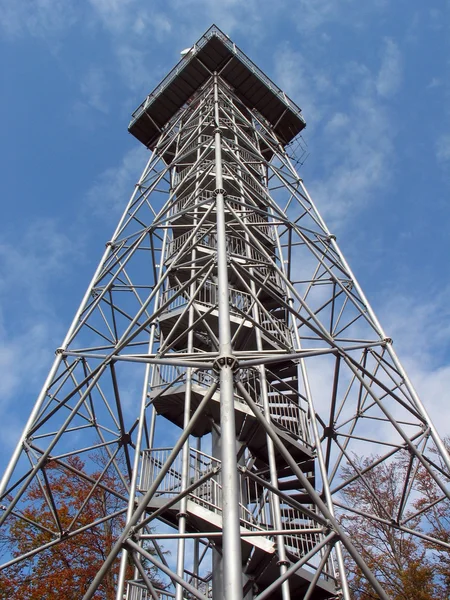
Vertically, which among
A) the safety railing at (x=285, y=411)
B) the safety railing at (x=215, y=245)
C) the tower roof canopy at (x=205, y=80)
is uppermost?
the tower roof canopy at (x=205, y=80)

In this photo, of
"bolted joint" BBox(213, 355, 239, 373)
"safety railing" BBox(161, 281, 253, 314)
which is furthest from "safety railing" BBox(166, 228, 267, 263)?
"bolted joint" BBox(213, 355, 239, 373)

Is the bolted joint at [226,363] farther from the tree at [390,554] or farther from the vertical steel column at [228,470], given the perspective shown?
the tree at [390,554]

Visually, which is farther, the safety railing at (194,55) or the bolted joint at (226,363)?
the safety railing at (194,55)

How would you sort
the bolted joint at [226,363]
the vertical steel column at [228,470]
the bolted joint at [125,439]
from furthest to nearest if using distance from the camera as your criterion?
the bolted joint at [125,439], the bolted joint at [226,363], the vertical steel column at [228,470]

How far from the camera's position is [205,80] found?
752 inches

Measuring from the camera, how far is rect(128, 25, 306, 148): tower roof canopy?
1881 cm

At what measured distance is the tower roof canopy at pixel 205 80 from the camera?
61.7 ft

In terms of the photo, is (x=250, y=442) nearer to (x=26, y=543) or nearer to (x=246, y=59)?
(x=26, y=543)

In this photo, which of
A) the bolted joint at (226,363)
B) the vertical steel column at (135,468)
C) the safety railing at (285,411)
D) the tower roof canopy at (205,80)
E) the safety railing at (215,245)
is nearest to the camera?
the bolted joint at (226,363)

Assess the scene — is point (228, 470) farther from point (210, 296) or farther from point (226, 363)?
point (210, 296)

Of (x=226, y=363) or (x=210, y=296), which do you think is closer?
(x=226, y=363)

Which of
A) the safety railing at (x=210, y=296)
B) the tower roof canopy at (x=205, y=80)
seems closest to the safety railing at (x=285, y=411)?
the safety railing at (x=210, y=296)

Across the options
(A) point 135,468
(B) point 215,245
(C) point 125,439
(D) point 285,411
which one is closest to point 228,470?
(A) point 135,468

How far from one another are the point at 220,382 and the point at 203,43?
16.6 meters
